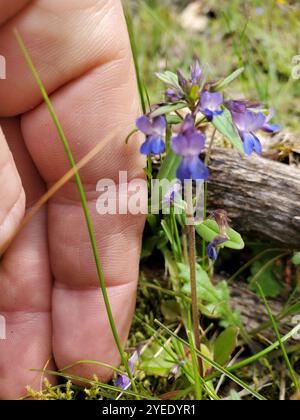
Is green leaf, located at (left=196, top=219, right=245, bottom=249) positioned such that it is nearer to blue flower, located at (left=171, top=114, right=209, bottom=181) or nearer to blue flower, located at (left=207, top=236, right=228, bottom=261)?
blue flower, located at (left=207, top=236, right=228, bottom=261)

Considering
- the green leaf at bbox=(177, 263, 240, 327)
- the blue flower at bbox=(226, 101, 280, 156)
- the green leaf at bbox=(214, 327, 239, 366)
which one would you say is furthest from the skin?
the blue flower at bbox=(226, 101, 280, 156)

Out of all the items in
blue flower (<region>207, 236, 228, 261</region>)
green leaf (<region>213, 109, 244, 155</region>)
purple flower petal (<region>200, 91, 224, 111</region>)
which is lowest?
blue flower (<region>207, 236, 228, 261</region>)

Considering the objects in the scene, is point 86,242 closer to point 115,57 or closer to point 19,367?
point 19,367

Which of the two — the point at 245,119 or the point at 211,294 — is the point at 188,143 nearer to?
the point at 245,119

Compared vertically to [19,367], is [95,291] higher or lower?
higher

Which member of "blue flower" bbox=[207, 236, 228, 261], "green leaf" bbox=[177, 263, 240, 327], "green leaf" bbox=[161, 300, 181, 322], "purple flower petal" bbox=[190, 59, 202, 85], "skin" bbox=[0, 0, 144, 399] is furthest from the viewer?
"green leaf" bbox=[161, 300, 181, 322]

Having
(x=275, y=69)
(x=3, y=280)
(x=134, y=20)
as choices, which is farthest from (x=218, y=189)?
(x=134, y=20)

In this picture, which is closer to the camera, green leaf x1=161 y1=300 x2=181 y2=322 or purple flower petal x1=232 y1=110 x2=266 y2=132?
purple flower petal x1=232 y1=110 x2=266 y2=132
